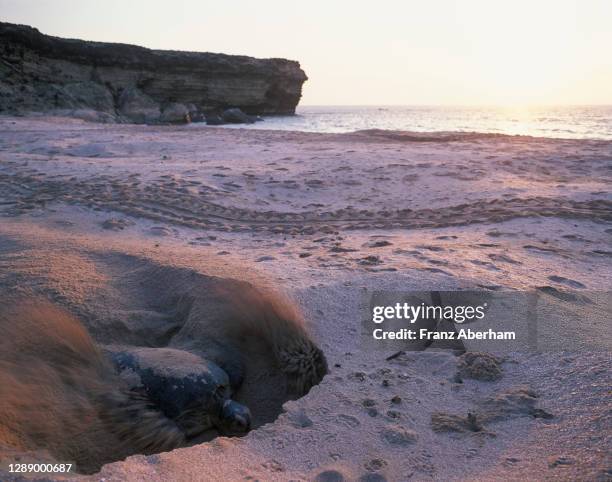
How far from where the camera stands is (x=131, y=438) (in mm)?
1855

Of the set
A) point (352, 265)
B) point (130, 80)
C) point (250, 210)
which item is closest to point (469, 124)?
point (130, 80)

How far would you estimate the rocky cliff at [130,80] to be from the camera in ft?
61.4

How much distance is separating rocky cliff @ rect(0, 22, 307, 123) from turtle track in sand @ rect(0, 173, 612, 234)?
12.8 metres

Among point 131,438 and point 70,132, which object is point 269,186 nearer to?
point 131,438

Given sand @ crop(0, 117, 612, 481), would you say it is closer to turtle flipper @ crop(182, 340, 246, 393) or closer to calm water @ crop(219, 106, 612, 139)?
turtle flipper @ crop(182, 340, 246, 393)

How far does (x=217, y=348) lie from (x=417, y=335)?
37.8 inches

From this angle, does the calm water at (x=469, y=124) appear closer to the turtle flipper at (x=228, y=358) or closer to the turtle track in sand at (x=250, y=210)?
the turtle track in sand at (x=250, y=210)

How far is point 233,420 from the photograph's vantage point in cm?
199

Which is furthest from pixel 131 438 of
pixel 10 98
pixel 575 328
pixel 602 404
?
pixel 10 98

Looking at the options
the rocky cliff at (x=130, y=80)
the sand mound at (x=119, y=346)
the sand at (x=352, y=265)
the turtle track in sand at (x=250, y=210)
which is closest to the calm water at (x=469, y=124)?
the rocky cliff at (x=130, y=80)

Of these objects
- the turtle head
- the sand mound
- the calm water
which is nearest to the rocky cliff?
the calm water

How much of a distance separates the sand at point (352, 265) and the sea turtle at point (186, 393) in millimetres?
200

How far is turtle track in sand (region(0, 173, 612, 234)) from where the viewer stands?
14.4ft

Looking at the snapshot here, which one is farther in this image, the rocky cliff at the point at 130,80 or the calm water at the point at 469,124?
the calm water at the point at 469,124
